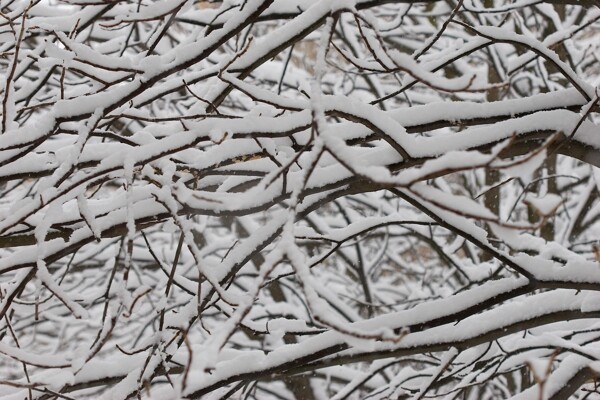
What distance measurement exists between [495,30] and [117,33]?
10.8ft

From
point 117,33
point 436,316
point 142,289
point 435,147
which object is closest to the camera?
point 142,289

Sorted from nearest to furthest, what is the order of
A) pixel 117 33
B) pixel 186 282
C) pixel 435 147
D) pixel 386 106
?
pixel 435 147, pixel 186 282, pixel 117 33, pixel 386 106

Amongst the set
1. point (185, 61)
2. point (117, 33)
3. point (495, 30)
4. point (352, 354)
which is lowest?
point (352, 354)

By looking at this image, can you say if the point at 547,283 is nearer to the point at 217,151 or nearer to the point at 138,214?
the point at 217,151

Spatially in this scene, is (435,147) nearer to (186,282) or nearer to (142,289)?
(142,289)

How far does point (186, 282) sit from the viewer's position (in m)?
2.19

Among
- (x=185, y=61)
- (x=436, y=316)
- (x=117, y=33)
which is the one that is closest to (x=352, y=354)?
(x=436, y=316)

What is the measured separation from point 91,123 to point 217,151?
326 mm

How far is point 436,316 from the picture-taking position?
5.73 feet

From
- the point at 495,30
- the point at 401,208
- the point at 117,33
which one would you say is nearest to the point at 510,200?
the point at 401,208

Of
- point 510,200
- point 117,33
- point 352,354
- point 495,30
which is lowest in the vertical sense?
point 352,354

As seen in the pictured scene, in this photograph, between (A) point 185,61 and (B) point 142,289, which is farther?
(A) point 185,61

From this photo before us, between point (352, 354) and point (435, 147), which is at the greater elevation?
point (435, 147)

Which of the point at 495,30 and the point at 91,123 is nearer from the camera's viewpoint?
the point at 91,123
